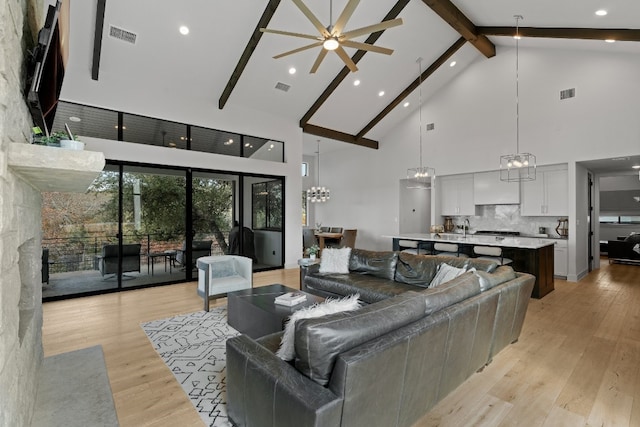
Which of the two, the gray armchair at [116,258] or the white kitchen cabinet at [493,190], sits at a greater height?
the white kitchen cabinet at [493,190]

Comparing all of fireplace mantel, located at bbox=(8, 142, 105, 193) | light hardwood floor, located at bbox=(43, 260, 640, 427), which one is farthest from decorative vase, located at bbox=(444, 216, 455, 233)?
fireplace mantel, located at bbox=(8, 142, 105, 193)

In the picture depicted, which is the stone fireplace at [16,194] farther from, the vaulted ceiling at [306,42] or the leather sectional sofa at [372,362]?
the vaulted ceiling at [306,42]

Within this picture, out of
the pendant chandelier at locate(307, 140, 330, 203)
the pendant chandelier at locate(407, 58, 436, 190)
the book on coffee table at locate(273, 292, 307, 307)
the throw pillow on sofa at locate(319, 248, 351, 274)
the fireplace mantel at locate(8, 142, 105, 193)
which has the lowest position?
the book on coffee table at locate(273, 292, 307, 307)

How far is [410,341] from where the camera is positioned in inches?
65.7

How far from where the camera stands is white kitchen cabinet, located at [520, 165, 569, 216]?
653 cm

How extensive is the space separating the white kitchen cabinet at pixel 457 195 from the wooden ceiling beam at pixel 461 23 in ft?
9.66

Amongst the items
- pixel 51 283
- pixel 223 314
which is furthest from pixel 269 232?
pixel 51 283

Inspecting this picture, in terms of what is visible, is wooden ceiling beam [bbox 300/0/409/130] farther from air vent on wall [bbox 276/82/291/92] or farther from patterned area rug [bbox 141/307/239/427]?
patterned area rug [bbox 141/307/239/427]

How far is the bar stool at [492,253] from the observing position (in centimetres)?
523

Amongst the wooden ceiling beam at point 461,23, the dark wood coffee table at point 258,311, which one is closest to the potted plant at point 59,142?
the dark wood coffee table at point 258,311

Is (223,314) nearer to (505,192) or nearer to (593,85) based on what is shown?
(505,192)

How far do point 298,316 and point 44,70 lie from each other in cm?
219

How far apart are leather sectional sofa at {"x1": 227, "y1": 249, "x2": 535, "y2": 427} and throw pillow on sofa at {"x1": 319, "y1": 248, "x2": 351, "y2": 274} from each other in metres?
2.33

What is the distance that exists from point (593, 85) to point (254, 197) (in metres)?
7.27
